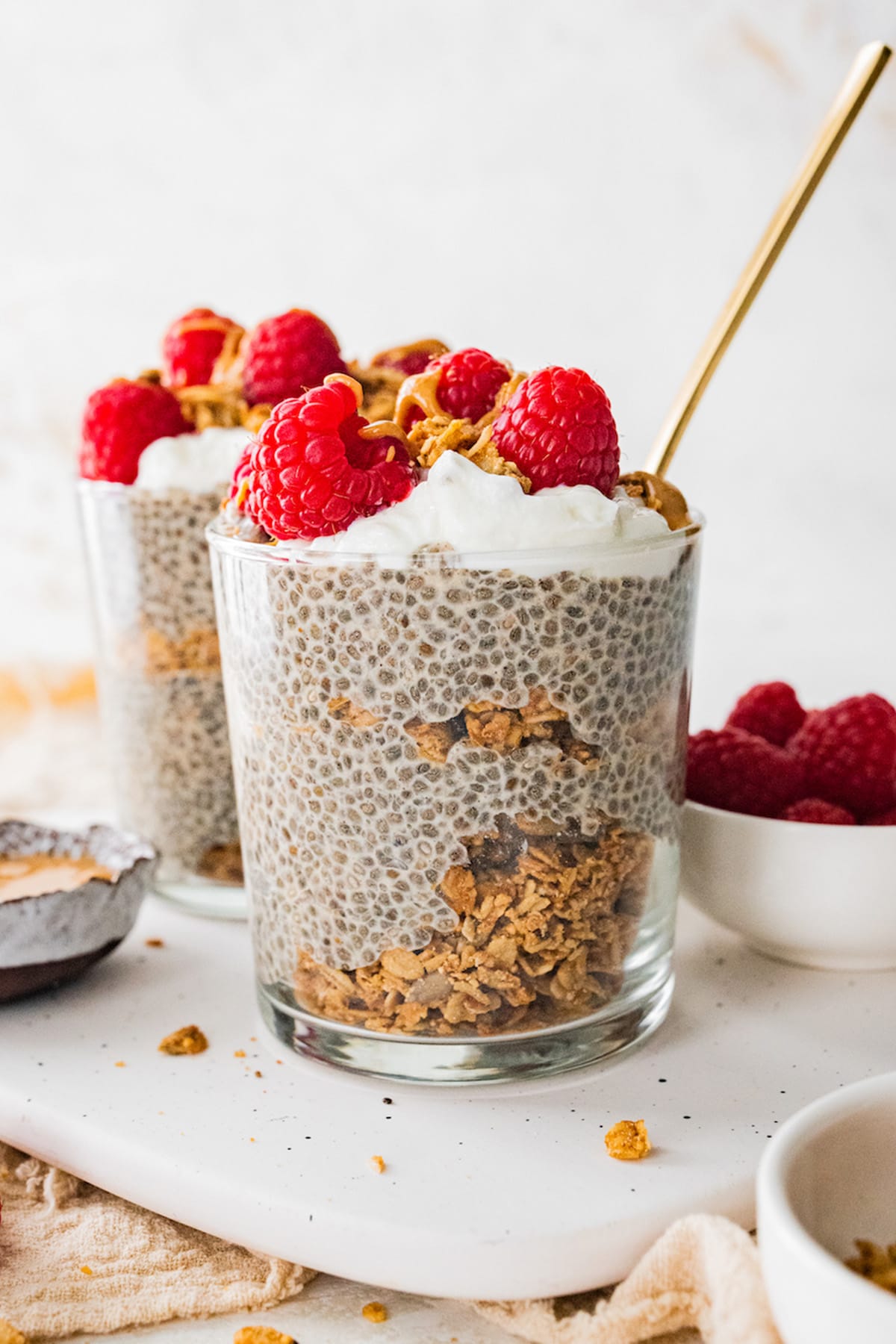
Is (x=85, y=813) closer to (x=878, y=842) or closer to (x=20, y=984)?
(x=20, y=984)

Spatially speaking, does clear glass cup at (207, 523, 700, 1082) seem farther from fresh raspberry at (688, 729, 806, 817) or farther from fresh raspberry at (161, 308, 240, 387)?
fresh raspberry at (161, 308, 240, 387)

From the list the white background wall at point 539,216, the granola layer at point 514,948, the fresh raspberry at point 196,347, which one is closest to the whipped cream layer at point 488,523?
the granola layer at point 514,948

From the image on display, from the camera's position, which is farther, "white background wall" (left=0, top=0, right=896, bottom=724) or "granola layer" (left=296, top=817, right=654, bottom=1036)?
"white background wall" (left=0, top=0, right=896, bottom=724)

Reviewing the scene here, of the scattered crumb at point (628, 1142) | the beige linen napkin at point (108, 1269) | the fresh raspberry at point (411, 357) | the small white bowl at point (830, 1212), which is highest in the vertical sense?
the fresh raspberry at point (411, 357)

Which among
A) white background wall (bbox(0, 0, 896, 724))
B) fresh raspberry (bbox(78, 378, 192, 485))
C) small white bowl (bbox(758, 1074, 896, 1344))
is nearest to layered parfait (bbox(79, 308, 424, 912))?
fresh raspberry (bbox(78, 378, 192, 485))

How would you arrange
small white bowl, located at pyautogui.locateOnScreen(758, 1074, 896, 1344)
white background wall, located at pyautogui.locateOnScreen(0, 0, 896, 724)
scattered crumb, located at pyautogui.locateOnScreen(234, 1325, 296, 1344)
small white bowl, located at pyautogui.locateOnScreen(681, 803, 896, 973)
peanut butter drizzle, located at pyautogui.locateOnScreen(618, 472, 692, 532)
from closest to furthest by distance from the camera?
small white bowl, located at pyautogui.locateOnScreen(758, 1074, 896, 1344) < scattered crumb, located at pyautogui.locateOnScreen(234, 1325, 296, 1344) < peanut butter drizzle, located at pyautogui.locateOnScreen(618, 472, 692, 532) < small white bowl, located at pyautogui.locateOnScreen(681, 803, 896, 973) < white background wall, located at pyautogui.locateOnScreen(0, 0, 896, 724)

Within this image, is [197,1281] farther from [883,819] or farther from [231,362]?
[231,362]

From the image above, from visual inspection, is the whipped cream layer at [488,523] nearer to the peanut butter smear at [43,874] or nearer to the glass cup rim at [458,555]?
the glass cup rim at [458,555]

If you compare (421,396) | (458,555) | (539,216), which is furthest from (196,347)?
(539,216)
